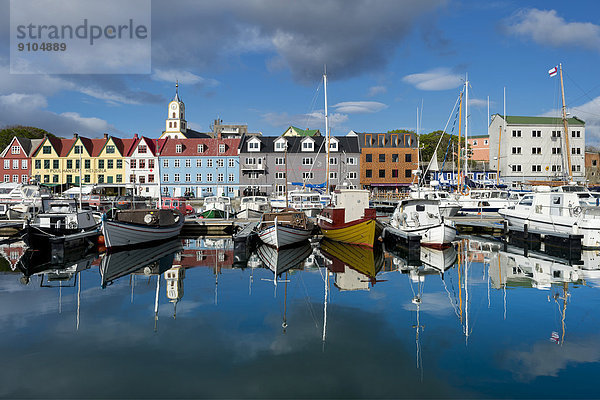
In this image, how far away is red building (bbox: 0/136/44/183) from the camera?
7362 centimetres

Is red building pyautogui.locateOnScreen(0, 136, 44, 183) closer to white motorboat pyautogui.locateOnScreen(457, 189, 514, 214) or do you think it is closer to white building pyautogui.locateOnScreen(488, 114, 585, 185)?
white motorboat pyautogui.locateOnScreen(457, 189, 514, 214)

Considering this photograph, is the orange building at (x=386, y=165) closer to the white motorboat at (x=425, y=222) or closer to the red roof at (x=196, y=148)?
the red roof at (x=196, y=148)

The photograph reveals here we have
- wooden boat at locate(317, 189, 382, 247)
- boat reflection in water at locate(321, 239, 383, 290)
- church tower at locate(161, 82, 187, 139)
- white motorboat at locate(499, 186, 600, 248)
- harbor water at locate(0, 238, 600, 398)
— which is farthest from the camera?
church tower at locate(161, 82, 187, 139)

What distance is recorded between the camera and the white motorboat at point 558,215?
25922 millimetres

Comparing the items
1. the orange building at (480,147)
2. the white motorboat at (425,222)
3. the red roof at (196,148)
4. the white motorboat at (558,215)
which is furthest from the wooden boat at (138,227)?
the orange building at (480,147)

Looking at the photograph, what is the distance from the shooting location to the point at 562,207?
2783cm

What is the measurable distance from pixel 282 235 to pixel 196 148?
52.4m

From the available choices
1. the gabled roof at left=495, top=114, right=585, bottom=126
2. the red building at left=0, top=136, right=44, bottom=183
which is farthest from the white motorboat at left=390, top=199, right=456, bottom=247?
the red building at left=0, top=136, right=44, bottom=183

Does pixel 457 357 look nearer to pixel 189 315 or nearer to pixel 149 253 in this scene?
pixel 189 315

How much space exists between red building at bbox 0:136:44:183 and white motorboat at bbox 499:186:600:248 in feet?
256

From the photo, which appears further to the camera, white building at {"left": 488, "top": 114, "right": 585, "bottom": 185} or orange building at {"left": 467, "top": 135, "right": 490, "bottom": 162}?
orange building at {"left": 467, "top": 135, "right": 490, "bottom": 162}

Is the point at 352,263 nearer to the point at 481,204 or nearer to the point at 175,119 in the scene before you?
the point at 481,204

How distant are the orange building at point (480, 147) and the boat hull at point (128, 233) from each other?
10277cm

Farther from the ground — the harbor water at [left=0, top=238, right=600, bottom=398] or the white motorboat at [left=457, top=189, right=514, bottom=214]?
the white motorboat at [left=457, top=189, right=514, bottom=214]
